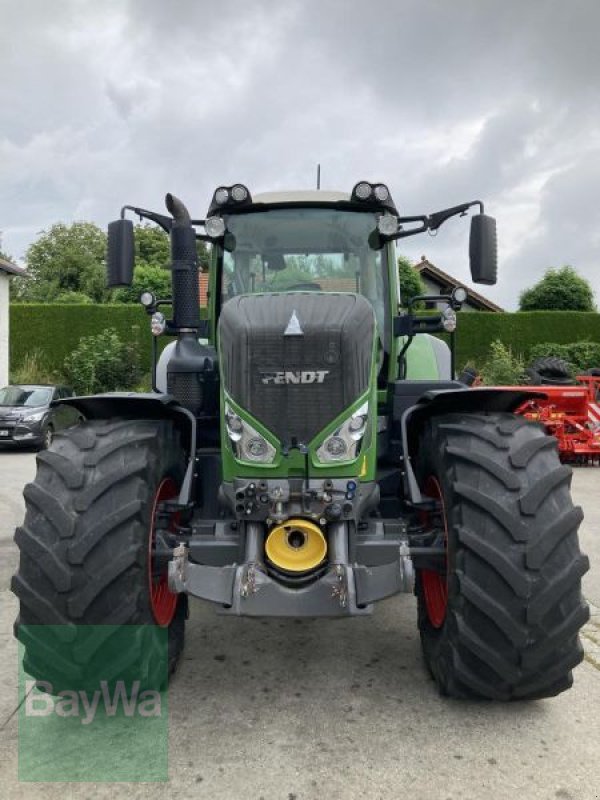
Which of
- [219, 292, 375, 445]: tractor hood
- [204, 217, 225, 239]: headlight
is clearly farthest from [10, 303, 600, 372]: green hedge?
[219, 292, 375, 445]: tractor hood

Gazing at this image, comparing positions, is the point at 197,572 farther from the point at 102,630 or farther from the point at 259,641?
the point at 259,641

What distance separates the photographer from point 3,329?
22.6 m

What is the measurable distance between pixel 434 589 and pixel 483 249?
1.99 m

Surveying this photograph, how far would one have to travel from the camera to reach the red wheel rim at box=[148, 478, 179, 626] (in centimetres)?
322

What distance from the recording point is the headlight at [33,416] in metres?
14.5

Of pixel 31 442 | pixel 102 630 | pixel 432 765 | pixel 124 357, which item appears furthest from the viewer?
pixel 124 357

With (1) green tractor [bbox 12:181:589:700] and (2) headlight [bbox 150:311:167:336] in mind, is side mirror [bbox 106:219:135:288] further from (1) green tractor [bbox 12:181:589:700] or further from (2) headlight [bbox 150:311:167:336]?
(1) green tractor [bbox 12:181:589:700]

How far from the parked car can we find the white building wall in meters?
7.33

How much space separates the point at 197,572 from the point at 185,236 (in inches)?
66.7

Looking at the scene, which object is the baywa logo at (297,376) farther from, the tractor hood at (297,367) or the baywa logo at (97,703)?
the baywa logo at (97,703)

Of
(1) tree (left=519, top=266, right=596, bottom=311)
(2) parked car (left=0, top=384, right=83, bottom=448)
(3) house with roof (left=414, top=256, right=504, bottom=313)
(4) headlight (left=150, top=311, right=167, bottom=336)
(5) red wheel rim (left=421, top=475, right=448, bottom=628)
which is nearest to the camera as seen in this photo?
(5) red wheel rim (left=421, top=475, right=448, bottom=628)

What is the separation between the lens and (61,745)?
9.68ft

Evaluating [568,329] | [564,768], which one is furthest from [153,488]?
[568,329]

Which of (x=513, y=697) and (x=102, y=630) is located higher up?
(x=102, y=630)
